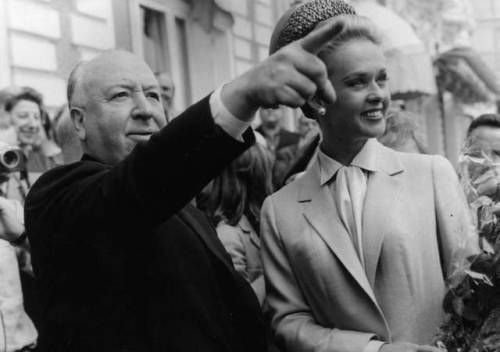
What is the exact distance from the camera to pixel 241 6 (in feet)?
31.0

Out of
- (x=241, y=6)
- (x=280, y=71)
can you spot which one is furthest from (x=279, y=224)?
(x=241, y=6)

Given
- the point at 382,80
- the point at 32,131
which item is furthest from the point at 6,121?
the point at 382,80

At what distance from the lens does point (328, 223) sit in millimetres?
2445

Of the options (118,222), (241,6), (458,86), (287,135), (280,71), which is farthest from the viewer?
(458,86)

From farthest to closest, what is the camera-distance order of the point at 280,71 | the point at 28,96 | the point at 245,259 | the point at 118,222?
1. the point at 28,96
2. the point at 245,259
3. the point at 118,222
4. the point at 280,71

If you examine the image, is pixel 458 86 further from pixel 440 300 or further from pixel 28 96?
pixel 440 300

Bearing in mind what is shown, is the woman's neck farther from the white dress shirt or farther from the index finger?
the index finger

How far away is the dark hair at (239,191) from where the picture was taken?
149 inches

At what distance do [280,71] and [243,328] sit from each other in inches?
40.5

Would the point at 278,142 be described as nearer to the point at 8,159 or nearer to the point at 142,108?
the point at 8,159

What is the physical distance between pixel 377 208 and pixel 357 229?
0.09 metres

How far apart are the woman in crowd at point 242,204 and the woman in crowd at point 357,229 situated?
1015mm

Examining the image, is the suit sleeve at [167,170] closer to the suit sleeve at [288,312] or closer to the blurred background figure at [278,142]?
the suit sleeve at [288,312]

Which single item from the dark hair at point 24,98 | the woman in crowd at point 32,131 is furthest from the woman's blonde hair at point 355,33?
the dark hair at point 24,98
